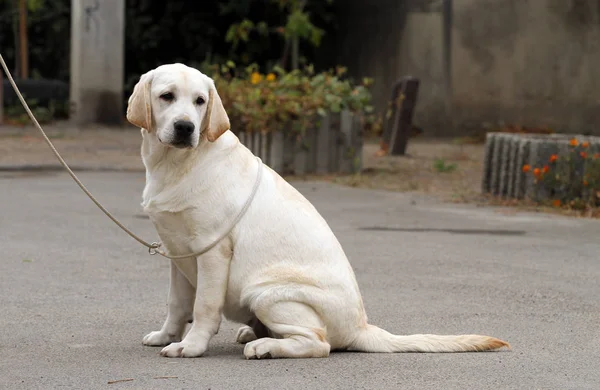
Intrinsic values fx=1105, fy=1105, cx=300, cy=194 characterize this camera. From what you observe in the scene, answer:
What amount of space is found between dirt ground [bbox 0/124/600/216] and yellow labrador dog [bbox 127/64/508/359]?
5961 millimetres

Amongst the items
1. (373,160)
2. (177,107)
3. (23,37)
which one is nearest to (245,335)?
(177,107)

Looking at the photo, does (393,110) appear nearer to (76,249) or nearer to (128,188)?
(128,188)

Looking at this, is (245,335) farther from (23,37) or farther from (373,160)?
(23,37)

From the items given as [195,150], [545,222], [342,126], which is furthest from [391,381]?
[342,126]

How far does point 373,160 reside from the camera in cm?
1513

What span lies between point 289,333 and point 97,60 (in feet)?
54.2

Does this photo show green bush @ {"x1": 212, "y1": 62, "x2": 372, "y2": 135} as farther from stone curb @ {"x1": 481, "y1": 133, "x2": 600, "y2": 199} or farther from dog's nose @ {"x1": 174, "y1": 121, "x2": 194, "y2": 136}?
dog's nose @ {"x1": 174, "y1": 121, "x2": 194, "y2": 136}

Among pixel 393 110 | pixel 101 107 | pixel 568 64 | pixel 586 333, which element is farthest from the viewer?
pixel 101 107

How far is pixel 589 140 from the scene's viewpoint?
10.8m

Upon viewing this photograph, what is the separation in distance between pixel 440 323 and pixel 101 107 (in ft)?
51.6

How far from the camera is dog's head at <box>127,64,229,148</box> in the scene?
15.2ft

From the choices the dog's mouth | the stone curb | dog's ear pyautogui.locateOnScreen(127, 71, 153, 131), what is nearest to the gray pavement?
the stone curb

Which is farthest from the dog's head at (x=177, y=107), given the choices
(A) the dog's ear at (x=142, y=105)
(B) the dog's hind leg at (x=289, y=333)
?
(B) the dog's hind leg at (x=289, y=333)

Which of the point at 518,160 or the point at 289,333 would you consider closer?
the point at 289,333
